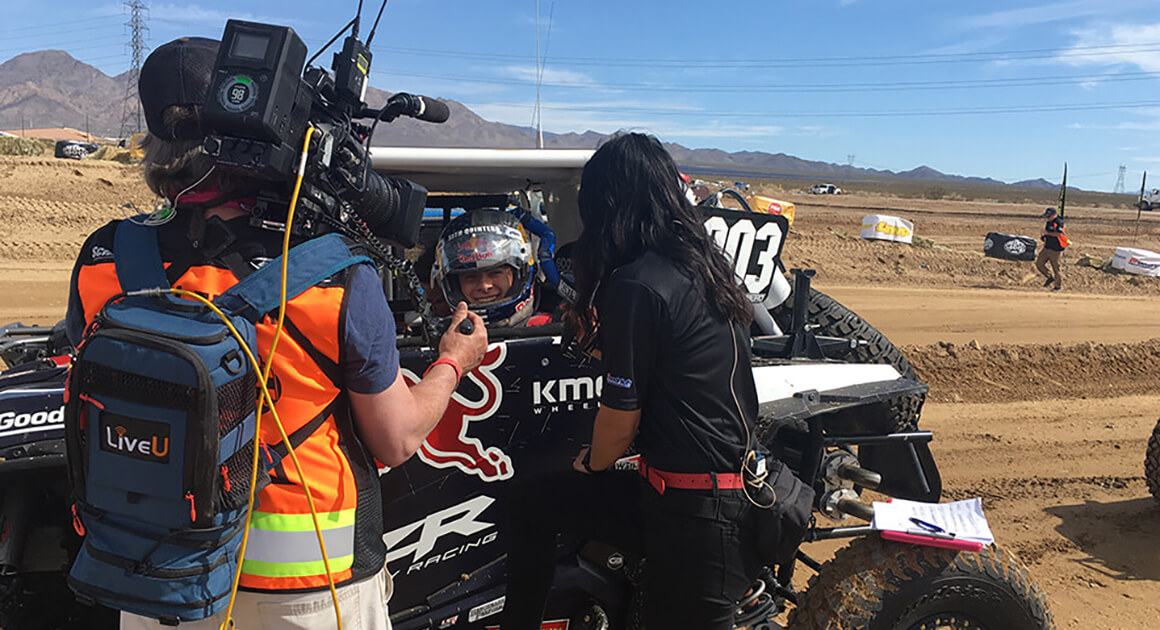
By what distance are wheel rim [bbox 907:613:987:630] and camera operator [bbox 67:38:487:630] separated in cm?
208

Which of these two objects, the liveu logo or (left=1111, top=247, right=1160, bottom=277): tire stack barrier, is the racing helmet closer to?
the liveu logo

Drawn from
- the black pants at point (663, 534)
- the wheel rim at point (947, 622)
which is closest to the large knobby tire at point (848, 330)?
the wheel rim at point (947, 622)

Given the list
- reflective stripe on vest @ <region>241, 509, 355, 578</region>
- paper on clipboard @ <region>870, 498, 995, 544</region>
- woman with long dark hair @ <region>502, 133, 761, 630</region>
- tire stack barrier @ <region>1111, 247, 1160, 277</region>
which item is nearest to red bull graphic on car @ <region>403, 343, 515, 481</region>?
woman with long dark hair @ <region>502, 133, 761, 630</region>

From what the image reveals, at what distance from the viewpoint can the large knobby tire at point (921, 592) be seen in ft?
9.02

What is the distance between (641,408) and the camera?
228 cm

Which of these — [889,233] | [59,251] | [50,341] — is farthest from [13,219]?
[889,233]

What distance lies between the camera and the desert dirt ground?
4.83 m

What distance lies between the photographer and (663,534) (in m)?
2.27

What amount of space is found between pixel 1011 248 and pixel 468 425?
20.5 metres

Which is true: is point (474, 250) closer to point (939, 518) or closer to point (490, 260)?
point (490, 260)

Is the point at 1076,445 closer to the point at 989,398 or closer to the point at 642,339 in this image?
the point at 989,398

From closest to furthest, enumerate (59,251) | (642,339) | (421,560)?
(642,339), (421,560), (59,251)

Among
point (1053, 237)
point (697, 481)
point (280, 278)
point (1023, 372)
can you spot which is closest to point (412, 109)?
point (280, 278)

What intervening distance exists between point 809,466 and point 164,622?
2.46 m
